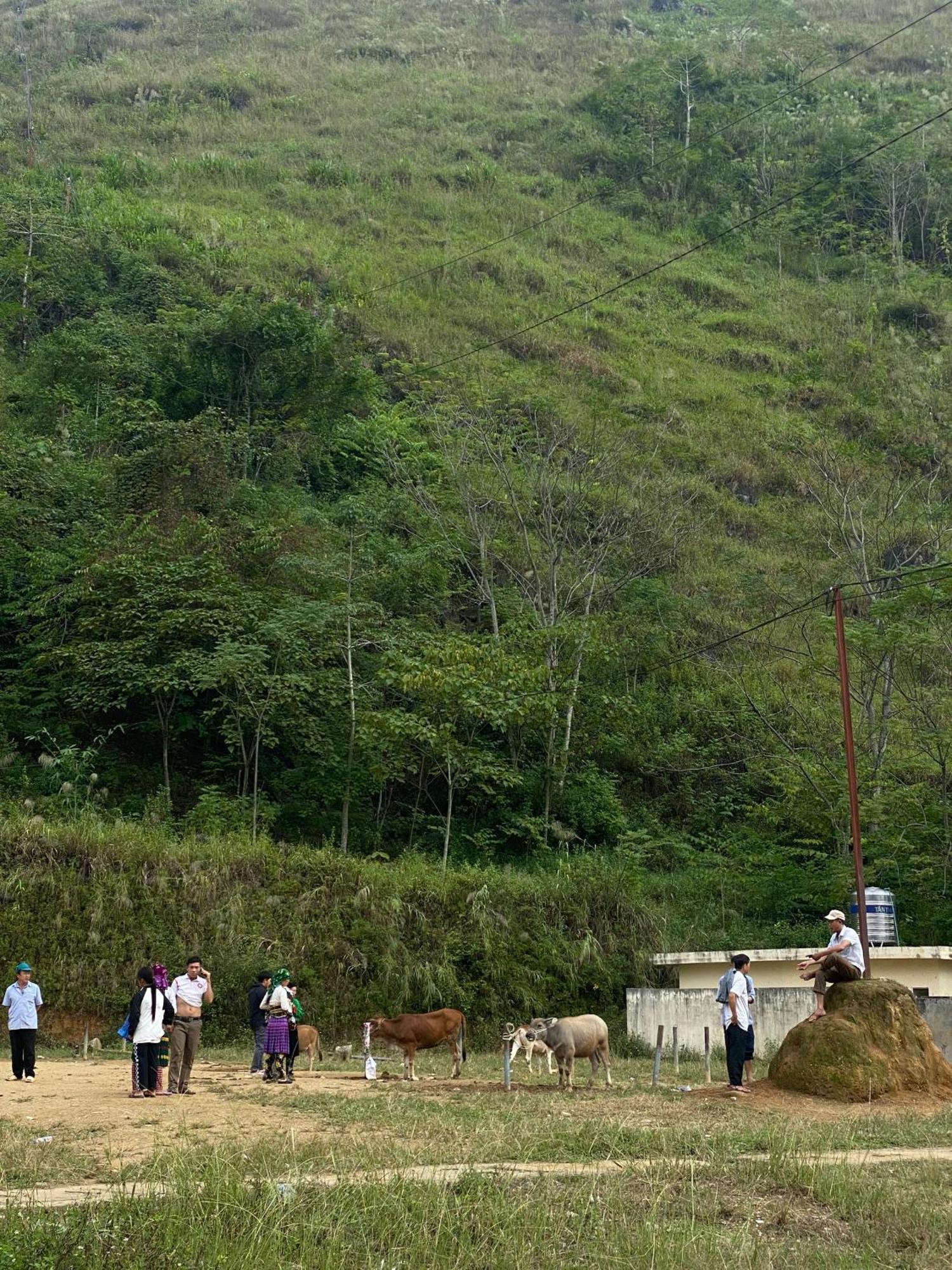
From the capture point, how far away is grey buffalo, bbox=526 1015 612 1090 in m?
15.3

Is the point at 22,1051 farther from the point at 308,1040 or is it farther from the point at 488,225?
the point at 488,225

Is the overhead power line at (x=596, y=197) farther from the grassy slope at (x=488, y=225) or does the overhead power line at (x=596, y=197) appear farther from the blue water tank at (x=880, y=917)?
the blue water tank at (x=880, y=917)

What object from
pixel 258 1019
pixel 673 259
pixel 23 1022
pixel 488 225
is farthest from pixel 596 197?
pixel 23 1022

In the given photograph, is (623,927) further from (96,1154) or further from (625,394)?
(625,394)

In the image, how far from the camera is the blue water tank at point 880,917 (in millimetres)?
22344

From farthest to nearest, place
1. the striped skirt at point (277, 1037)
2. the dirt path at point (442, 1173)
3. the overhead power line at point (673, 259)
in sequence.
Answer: the overhead power line at point (673, 259) < the striped skirt at point (277, 1037) < the dirt path at point (442, 1173)

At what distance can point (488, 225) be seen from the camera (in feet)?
190

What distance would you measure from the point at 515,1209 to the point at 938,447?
38875mm

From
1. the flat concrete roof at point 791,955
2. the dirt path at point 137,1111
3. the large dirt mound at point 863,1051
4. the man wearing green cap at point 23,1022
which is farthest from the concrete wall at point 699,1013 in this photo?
the man wearing green cap at point 23,1022

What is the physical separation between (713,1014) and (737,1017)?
7.32m

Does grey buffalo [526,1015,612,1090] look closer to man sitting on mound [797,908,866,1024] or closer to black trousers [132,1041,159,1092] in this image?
man sitting on mound [797,908,866,1024]

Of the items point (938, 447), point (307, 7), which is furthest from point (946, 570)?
point (307, 7)

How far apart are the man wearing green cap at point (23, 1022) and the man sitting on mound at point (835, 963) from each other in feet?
28.0

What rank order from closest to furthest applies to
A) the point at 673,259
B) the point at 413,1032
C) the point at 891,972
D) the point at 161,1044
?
the point at 161,1044 → the point at 413,1032 → the point at 891,972 → the point at 673,259
